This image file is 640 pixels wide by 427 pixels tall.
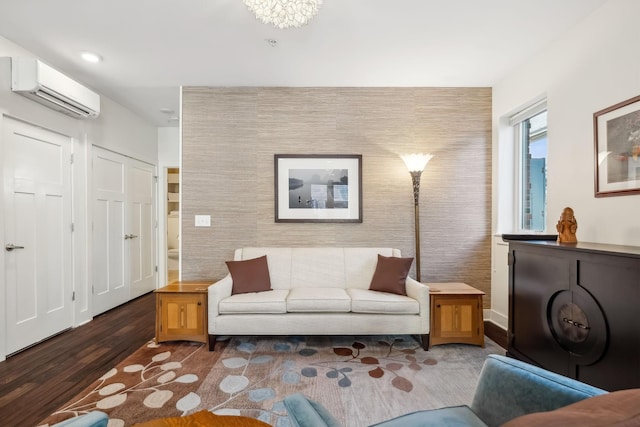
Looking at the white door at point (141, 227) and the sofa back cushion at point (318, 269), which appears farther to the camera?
the white door at point (141, 227)

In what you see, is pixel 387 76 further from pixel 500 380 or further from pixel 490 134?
pixel 500 380

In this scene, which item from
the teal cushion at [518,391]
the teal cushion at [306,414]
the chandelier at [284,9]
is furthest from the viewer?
the chandelier at [284,9]

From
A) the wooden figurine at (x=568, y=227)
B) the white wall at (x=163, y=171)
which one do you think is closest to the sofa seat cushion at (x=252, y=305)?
the wooden figurine at (x=568, y=227)

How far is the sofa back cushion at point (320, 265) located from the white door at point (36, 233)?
181cm

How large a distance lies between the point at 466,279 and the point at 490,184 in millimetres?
1126

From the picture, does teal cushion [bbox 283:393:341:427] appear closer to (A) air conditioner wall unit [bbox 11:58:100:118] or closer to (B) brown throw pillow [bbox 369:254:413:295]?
(B) brown throw pillow [bbox 369:254:413:295]

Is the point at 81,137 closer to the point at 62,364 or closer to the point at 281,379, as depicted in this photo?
the point at 62,364

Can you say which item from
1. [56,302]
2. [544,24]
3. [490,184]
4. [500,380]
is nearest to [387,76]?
[544,24]

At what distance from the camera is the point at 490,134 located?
3.56 metres

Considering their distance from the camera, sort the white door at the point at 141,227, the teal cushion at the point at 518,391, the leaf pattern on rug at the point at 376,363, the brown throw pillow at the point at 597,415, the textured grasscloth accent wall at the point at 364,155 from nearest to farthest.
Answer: the brown throw pillow at the point at 597,415
the teal cushion at the point at 518,391
the leaf pattern on rug at the point at 376,363
the textured grasscloth accent wall at the point at 364,155
the white door at the point at 141,227

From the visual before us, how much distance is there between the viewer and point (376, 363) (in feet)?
8.26

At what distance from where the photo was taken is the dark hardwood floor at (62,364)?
196 centimetres

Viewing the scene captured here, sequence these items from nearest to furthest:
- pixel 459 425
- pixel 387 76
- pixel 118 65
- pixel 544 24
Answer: pixel 459 425
pixel 544 24
pixel 118 65
pixel 387 76

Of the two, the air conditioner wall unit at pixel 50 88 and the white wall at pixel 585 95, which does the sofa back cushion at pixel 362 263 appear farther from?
the air conditioner wall unit at pixel 50 88
